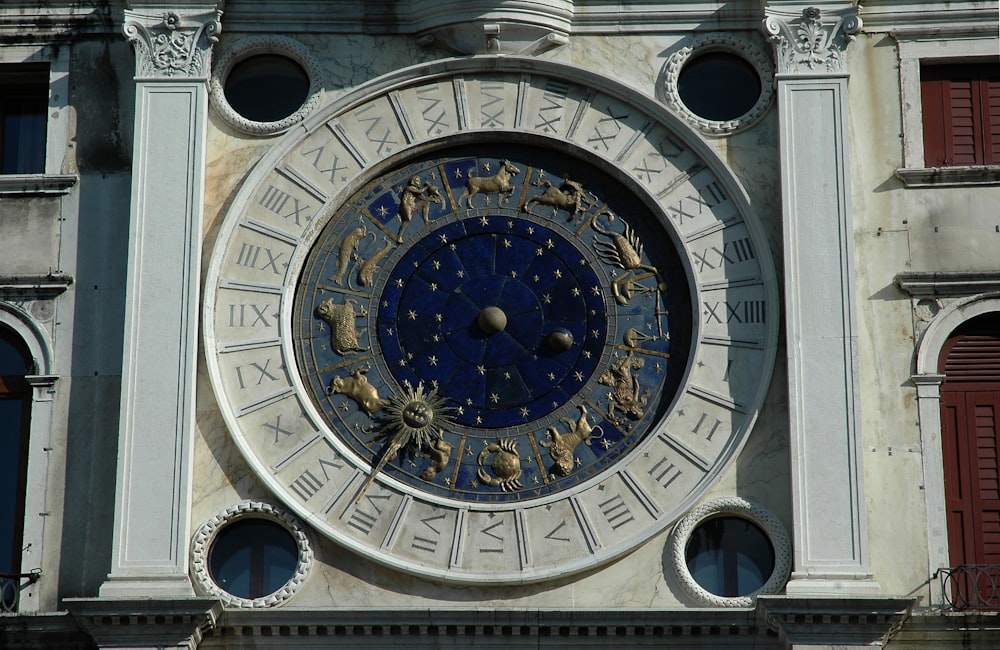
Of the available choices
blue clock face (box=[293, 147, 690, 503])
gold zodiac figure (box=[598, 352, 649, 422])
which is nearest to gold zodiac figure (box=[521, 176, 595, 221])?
blue clock face (box=[293, 147, 690, 503])

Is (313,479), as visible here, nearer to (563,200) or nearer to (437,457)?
(437,457)

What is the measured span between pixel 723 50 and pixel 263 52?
433cm

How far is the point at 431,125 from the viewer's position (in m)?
21.7

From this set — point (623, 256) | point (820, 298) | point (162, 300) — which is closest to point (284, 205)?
point (162, 300)

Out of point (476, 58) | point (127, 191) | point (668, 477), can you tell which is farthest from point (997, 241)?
point (127, 191)

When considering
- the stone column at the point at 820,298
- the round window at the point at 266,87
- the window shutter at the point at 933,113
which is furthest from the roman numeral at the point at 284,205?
the window shutter at the point at 933,113

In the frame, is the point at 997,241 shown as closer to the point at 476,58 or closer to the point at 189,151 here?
the point at 476,58

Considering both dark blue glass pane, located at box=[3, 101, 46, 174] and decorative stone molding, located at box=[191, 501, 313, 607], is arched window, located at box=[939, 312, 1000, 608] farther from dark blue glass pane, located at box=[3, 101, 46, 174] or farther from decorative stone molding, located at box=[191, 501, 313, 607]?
dark blue glass pane, located at box=[3, 101, 46, 174]

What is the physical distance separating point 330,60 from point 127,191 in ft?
7.40

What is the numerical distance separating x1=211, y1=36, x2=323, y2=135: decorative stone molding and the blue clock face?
0.97 metres

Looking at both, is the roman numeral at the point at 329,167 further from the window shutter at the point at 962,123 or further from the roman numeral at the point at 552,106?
the window shutter at the point at 962,123

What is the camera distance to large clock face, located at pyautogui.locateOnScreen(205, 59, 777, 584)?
20.6m

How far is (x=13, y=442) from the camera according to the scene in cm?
2130

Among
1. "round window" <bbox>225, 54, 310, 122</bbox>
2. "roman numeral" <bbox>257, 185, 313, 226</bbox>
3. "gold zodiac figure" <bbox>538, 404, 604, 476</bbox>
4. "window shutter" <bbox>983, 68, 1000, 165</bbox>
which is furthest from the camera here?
"round window" <bbox>225, 54, 310, 122</bbox>
